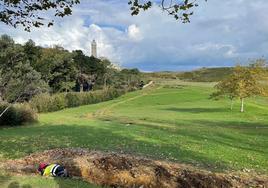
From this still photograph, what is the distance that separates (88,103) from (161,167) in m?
82.1

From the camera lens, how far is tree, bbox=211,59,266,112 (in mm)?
59625

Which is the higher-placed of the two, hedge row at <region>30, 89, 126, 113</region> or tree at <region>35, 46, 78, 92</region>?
tree at <region>35, 46, 78, 92</region>

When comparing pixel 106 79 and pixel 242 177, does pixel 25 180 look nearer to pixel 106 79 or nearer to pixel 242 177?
pixel 242 177

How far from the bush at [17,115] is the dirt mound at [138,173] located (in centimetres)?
2170

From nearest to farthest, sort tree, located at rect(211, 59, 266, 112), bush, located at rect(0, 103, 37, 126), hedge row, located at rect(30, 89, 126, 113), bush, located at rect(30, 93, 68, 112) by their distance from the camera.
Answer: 1. bush, located at rect(0, 103, 37, 126)
2. tree, located at rect(211, 59, 266, 112)
3. bush, located at rect(30, 93, 68, 112)
4. hedge row, located at rect(30, 89, 126, 113)

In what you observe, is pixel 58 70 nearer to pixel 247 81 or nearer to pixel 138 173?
pixel 247 81

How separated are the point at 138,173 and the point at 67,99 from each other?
242 feet

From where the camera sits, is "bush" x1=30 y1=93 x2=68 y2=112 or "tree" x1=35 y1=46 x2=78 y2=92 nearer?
"bush" x1=30 y1=93 x2=68 y2=112

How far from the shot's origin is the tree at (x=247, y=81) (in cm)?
5962

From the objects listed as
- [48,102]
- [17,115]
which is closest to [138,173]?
[17,115]

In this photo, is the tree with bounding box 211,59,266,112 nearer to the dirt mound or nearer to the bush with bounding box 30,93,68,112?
the bush with bounding box 30,93,68,112

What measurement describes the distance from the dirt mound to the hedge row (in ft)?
165

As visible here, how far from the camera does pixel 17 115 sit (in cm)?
3675

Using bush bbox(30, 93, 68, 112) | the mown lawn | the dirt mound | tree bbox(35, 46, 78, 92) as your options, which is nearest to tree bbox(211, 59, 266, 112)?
bush bbox(30, 93, 68, 112)
